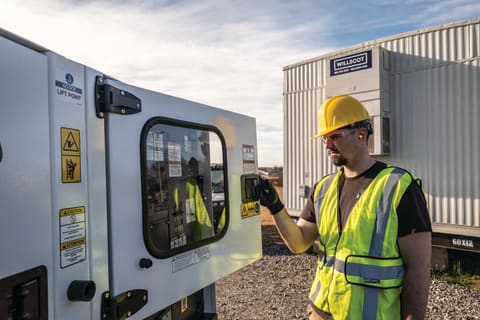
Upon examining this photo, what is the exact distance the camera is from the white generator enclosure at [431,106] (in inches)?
222

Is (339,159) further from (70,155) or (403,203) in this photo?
(70,155)

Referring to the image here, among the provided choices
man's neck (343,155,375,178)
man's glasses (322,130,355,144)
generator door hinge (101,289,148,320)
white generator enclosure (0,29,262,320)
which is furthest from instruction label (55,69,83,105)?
man's neck (343,155,375,178)

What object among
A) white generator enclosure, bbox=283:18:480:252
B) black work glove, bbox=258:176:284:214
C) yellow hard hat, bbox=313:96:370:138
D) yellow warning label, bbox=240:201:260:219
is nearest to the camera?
yellow hard hat, bbox=313:96:370:138

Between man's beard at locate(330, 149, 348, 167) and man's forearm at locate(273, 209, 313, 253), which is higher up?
man's beard at locate(330, 149, 348, 167)

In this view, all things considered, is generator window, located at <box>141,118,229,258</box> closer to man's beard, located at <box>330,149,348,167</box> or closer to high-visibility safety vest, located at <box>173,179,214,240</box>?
high-visibility safety vest, located at <box>173,179,214,240</box>

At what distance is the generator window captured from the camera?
1812 millimetres

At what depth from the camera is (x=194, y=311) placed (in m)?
2.32

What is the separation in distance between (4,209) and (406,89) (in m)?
6.15

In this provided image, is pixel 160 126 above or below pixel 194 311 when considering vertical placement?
above

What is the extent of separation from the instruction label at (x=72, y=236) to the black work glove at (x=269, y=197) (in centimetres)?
134

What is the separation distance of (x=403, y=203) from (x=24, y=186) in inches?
63.7

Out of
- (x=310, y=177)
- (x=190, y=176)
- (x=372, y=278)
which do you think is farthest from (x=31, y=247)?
(x=310, y=177)

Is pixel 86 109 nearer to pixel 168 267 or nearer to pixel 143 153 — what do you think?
pixel 143 153

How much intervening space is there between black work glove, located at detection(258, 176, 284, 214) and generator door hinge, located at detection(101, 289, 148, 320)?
108 centimetres
